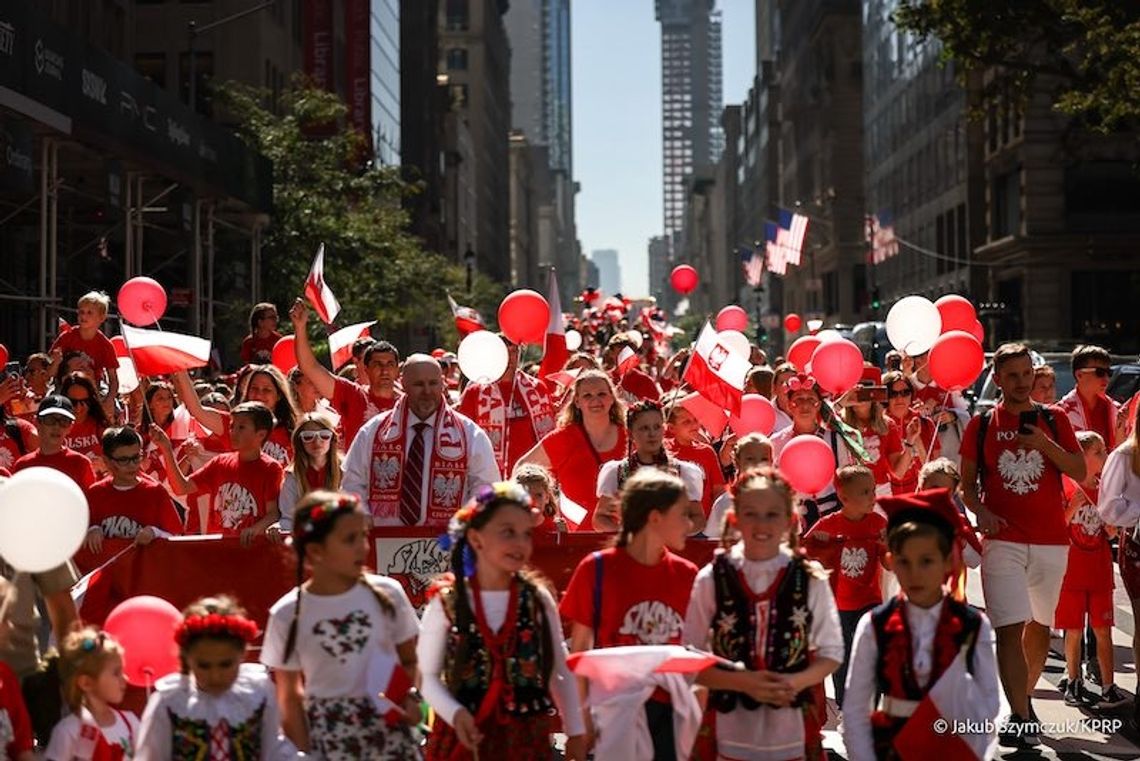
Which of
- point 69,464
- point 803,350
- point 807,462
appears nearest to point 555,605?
point 807,462

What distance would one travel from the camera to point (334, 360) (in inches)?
604

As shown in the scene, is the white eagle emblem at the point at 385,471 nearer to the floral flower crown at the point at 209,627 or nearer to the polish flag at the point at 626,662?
the polish flag at the point at 626,662

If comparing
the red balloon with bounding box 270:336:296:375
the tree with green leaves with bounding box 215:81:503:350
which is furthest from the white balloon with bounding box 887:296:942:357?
the tree with green leaves with bounding box 215:81:503:350

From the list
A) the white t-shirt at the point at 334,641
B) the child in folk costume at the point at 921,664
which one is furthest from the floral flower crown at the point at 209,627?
the child in folk costume at the point at 921,664

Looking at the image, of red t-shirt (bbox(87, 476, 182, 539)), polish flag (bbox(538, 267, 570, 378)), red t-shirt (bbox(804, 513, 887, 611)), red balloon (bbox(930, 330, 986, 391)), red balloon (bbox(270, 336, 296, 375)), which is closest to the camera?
red t-shirt (bbox(87, 476, 182, 539))

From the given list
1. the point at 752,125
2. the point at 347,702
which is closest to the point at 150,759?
the point at 347,702

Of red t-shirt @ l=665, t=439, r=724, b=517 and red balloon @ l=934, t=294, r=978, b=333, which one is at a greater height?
red balloon @ l=934, t=294, r=978, b=333

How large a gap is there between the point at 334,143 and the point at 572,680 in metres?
37.1

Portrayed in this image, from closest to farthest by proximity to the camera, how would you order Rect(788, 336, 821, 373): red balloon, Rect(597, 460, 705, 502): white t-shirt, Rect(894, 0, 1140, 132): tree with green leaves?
Rect(597, 460, 705, 502): white t-shirt
Rect(788, 336, 821, 373): red balloon
Rect(894, 0, 1140, 132): tree with green leaves

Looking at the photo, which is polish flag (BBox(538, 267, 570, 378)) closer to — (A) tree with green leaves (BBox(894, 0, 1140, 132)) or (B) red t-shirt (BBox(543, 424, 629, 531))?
(B) red t-shirt (BBox(543, 424, 629, 531))

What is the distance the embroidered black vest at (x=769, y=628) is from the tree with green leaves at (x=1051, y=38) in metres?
20.0

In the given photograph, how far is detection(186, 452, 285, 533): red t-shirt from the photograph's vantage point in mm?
9609

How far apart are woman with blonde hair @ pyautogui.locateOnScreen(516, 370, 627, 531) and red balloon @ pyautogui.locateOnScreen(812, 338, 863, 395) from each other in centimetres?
310

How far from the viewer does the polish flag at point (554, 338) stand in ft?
46.1
